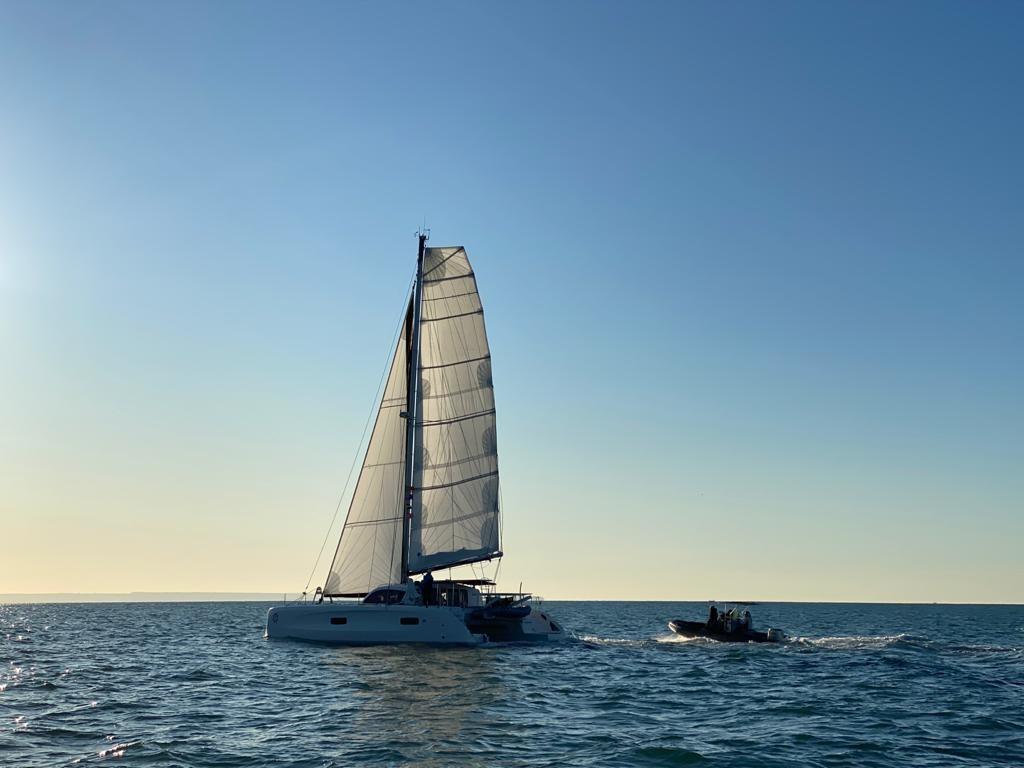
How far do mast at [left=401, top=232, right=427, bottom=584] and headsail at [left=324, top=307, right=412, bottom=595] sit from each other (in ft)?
1.08

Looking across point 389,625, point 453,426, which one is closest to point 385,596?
point 389,625

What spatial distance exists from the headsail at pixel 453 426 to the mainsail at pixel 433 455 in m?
0.06

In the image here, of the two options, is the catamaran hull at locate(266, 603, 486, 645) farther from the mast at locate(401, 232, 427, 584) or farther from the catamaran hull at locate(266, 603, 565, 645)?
the mast at locate(401, 232, 427, 584)

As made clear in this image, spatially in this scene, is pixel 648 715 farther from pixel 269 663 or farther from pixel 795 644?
pixel 795 644

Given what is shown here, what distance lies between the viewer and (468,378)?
50.3 m

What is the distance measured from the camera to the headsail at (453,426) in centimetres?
4875

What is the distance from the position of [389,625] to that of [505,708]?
1830 centimetres

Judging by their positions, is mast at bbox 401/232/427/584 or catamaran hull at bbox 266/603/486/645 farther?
mast at bbox 401/232/427/584

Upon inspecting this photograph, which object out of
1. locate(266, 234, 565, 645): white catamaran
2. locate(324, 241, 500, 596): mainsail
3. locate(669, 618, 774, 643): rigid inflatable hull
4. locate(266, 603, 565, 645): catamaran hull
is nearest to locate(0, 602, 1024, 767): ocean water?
locate(266, 603, 565, 645): catamaran hull

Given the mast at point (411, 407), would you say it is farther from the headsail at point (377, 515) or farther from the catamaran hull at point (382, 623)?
the catamaran hull at point (382, 623)

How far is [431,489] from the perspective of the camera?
48.8m

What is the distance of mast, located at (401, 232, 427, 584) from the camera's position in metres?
47.9

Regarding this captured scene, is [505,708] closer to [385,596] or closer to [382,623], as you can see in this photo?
[382,623]

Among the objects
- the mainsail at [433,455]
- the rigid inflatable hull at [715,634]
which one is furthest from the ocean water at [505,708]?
the rigid inflatable hull at [715,634]
